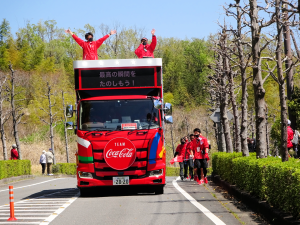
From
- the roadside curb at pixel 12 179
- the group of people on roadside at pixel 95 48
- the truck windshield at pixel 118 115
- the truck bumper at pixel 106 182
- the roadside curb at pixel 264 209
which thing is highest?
the group of people on roadside at pixel 95 48

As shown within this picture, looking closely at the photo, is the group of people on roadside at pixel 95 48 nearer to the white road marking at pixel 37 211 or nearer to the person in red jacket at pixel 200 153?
the person in red jacket at pixel 200 153

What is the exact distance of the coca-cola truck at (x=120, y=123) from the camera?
12.7m

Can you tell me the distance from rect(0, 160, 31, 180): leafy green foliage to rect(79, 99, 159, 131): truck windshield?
13.9 meters

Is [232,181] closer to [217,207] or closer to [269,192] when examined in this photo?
[217,207]

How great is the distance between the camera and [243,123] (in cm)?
1822

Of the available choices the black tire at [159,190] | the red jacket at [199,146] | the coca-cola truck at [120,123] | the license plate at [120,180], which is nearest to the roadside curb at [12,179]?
the red jacket at [199,146]

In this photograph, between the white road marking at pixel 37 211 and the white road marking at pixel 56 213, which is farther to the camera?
the white road marking at pixel 37 211

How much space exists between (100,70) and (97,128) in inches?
69.6

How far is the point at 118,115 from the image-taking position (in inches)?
512

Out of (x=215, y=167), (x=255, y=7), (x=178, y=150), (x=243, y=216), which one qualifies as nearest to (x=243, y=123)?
(x=215, y=167)

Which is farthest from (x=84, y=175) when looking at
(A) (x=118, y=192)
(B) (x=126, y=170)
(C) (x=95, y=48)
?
(C) (x=95, y=48)

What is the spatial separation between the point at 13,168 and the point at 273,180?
73.0ft

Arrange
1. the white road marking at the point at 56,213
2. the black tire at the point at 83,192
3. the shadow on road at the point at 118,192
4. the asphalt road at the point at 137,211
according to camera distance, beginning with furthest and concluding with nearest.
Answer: the shadow on road at the point at 118,192 < the black tire at the point at 83,192 < the white road marking at the point at 56,213 < the asphalt road at the point at 137,211

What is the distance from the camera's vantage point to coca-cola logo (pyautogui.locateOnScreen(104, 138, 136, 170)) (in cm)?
1255
